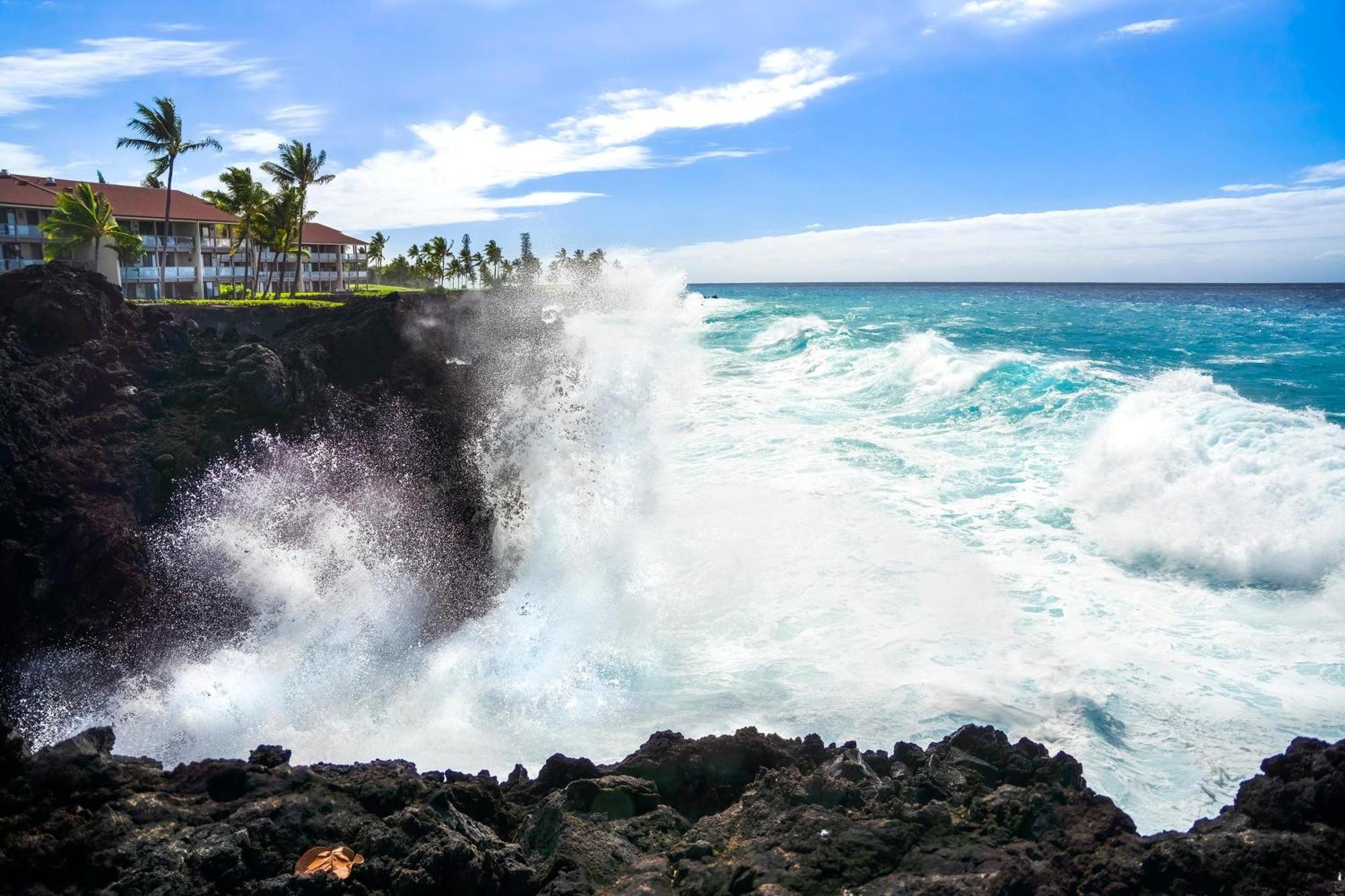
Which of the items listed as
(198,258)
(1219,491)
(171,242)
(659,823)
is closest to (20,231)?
(171,242)

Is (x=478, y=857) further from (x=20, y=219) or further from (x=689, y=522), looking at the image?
(x=20, y=219)

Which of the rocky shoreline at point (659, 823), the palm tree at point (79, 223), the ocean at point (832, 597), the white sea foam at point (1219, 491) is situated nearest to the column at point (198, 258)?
the palm tree at point (79, 223)

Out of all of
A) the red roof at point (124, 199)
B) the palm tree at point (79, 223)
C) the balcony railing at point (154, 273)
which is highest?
the red roof at point (124, 199)

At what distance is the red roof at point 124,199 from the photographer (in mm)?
38844

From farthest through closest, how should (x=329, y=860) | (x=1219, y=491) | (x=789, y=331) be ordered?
(x=789, y=331)
(x=1219, y=491)
(x=329, y=860)

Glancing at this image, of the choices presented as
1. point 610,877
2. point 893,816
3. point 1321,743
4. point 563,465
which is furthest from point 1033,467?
point 610,877

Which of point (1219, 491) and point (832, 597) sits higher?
point (1219, 491)

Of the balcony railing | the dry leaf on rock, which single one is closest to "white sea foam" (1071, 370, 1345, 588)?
the dry leaf on rock

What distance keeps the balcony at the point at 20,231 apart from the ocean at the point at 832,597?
33.8m

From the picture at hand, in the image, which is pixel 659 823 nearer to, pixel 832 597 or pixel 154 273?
pixel 832 597

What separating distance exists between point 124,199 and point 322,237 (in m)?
17.2

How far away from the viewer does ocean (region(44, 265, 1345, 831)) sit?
782 centimetres

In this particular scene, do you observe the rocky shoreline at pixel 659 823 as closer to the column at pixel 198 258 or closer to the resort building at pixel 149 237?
the resort building at pixel 149 237

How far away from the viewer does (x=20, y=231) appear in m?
38.2
